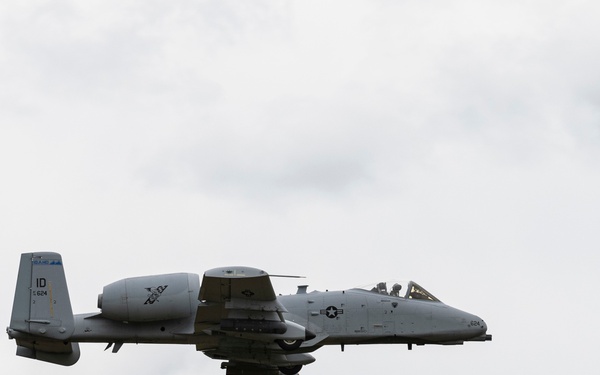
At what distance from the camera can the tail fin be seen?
34.6 meters

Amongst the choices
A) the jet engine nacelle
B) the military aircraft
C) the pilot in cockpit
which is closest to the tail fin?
the military aircraft

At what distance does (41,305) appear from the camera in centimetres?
3472

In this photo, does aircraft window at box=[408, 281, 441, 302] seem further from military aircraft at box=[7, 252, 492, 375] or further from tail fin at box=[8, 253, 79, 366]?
tail fin at box=[8, 253, 79, 366]

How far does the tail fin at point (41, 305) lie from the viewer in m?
34.6

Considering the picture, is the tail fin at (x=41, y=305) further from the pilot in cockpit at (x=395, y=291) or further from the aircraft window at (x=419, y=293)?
the aircraft window at (x=419, y=293)

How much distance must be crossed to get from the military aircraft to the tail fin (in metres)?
0.03

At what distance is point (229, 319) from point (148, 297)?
2.33 meters

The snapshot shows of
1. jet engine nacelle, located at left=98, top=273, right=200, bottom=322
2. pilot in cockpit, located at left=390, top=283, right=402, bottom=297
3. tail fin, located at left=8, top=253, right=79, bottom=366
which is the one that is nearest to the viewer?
jet engine nacelle, located at left=98, top=273, right=200, bottom=322

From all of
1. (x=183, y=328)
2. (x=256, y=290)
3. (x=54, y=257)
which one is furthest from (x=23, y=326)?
(x=256, y=290)

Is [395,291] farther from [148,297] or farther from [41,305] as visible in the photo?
[41,305]

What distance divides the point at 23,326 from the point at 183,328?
4.26 meters

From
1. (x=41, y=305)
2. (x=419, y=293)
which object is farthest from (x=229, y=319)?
(x=419, y=293)

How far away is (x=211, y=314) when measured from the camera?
110ft

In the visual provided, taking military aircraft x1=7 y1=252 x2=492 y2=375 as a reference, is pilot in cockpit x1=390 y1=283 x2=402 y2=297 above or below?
above
